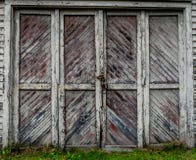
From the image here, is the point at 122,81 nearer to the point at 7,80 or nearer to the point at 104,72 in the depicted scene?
the point at 104,72

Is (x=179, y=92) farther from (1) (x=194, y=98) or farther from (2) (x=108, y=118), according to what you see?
(2) (x=108, y=118)

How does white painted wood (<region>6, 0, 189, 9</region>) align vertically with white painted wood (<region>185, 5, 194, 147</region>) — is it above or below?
above

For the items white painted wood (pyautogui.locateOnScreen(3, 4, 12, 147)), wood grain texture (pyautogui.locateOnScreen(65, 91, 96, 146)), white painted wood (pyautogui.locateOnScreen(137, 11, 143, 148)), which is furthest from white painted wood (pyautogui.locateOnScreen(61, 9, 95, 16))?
wood grain texture (pyautogui.locateOnScreen(65, 91, 96, 146))

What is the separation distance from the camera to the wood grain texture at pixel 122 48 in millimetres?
6191

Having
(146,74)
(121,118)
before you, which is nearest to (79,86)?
(121,118)

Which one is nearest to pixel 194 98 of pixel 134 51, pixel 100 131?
pixel 134 51

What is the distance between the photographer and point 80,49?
243 inches

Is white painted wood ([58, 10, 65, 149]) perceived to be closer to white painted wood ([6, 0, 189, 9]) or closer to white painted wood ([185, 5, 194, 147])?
white painted wood ([6, 0, 189, 9])

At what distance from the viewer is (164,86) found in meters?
6.14

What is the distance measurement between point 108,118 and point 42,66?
1550 millimetres

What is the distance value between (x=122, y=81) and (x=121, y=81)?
19 mm

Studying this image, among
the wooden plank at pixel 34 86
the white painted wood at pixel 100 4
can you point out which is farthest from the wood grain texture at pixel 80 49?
the wooden plank at pixel 34 86

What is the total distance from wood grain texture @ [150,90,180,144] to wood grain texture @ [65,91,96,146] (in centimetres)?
111

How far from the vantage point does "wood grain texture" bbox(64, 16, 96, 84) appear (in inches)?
242
